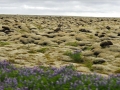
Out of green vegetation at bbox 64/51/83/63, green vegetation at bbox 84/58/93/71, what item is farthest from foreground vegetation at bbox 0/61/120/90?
green vegetation at bbox 64/51/83/63

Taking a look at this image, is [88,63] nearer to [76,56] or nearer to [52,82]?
[76,56]

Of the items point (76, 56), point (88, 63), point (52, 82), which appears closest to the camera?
point (52, 82)

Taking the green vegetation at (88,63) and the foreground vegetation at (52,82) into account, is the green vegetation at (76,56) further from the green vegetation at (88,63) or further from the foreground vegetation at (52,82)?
the foreground vegetation at (52,82)

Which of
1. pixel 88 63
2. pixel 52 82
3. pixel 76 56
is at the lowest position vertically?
pixel 88 63

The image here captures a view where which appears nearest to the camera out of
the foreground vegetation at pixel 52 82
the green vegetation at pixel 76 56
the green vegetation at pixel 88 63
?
the foreground vegetation at pixel 52 82

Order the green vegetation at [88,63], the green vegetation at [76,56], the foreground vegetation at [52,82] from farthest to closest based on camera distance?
the green vegetation at [76,56], the green vegetation at [88,63], the foreground vegetation at [52,82]

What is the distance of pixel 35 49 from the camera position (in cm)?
1616

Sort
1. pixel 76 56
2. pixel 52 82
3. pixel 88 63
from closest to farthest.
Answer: pixel 52 82
pixel 88 63
pixel 76 56

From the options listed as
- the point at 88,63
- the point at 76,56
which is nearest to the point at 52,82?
the point at 88,63

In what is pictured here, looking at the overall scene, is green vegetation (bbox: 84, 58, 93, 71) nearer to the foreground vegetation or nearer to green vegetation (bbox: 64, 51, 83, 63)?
green vegetation (bbox: 64, 51, 83, 63)

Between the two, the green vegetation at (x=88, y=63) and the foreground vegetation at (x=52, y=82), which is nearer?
the foreground vegetation at (x=52, y=82)

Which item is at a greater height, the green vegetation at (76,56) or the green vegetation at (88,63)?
the green vegetation at (76,56)

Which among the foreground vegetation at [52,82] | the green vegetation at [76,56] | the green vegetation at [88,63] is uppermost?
the foreground vegetation at [52,82]

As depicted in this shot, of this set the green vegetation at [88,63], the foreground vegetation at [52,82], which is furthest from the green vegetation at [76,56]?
the foreground vegetation at [52,82]
